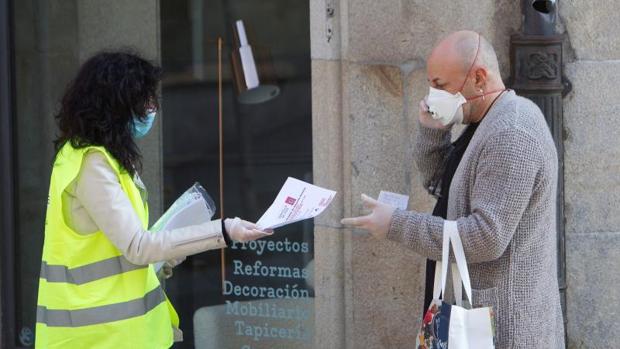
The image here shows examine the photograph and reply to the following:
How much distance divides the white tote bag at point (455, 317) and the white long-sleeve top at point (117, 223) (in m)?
0.73

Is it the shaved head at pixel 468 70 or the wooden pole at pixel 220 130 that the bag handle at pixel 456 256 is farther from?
the wooden pole at pixel 220 130

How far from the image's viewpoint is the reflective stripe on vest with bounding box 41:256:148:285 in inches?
141

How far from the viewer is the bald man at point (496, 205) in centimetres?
326

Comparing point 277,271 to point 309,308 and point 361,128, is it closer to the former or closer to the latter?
point 309,308

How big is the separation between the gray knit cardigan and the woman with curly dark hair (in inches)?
26.0

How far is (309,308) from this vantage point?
543cm

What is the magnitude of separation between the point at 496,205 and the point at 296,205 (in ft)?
2.20

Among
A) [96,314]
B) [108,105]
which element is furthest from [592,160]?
[96,314]

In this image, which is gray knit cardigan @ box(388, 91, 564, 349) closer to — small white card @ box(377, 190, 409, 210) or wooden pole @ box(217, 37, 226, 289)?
small white card @ box(377, 190, 409, 210)

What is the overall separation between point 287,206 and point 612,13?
1.94 m

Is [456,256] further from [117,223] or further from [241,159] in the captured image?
[241,159]

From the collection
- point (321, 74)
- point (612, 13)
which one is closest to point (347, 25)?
point (321, 74)

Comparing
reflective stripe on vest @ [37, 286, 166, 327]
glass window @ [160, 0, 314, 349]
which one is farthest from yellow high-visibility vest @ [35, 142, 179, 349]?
glass window @ [160, 0, 314, 349]

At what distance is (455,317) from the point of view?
3250mm
